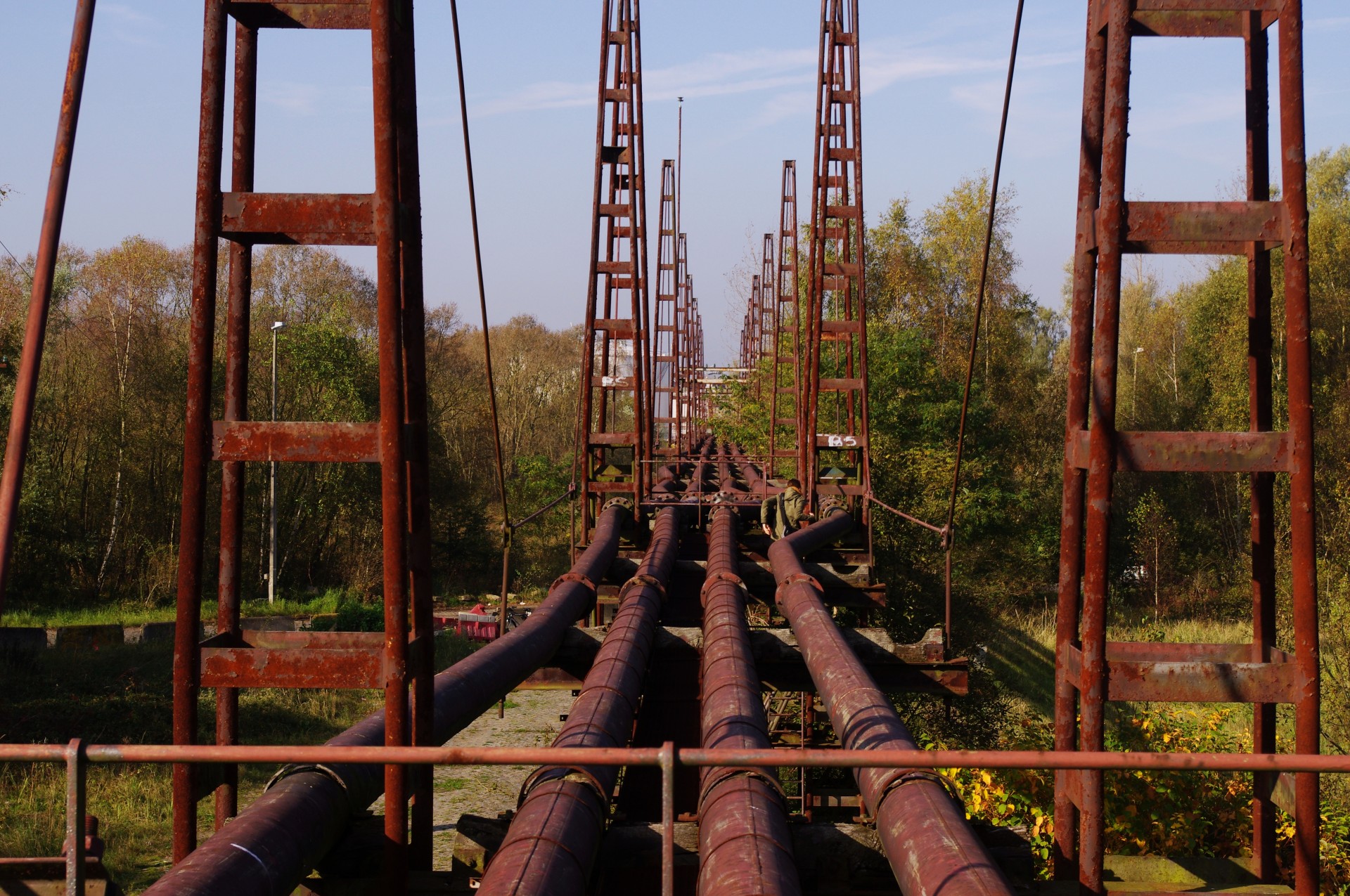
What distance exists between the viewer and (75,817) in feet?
9.70

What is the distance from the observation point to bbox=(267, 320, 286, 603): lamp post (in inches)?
1040

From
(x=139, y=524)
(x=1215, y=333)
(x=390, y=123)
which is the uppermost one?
(x=1215, y=333)

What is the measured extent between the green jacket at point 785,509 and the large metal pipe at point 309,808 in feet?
21.6

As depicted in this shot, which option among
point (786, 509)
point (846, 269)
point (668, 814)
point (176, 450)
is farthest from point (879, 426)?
point (668, 814)

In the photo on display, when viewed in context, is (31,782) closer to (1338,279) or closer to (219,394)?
(219,394)

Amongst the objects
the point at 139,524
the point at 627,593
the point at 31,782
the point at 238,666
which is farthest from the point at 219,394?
the point at 238,666

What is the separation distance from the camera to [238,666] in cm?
492

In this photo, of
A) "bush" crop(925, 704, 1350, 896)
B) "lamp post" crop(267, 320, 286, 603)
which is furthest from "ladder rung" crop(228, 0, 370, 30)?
"lamp post" crop(267, 320, 286, 603)

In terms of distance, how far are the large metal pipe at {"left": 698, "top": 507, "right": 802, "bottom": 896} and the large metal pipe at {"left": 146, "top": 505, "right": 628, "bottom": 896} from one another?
1.20 meters

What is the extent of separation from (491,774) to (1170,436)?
51.8 ft

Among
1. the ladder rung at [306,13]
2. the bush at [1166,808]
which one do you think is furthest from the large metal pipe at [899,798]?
the bush at [1166,808]

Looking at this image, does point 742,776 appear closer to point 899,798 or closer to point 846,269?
point 899,798

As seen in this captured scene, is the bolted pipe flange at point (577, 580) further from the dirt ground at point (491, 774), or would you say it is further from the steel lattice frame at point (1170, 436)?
the steel lattice frame at point (1170, 436)

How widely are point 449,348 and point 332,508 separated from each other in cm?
2043
